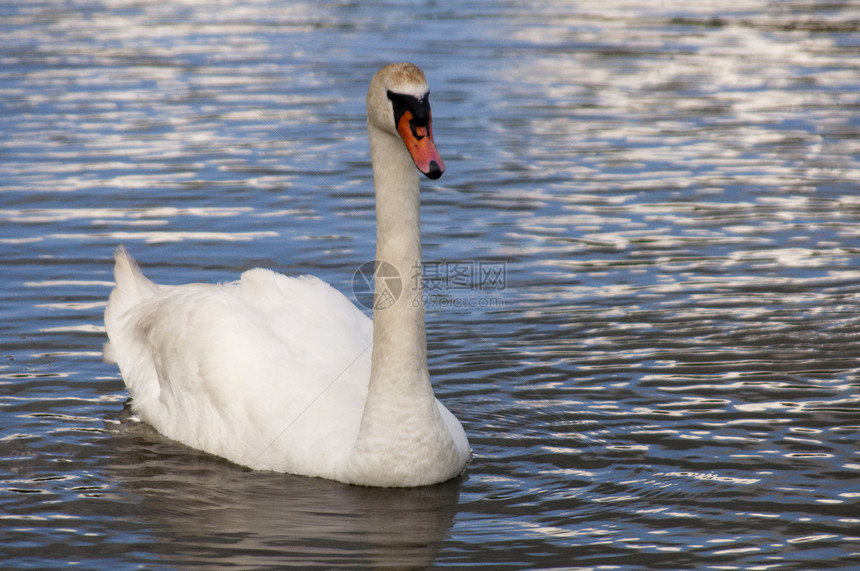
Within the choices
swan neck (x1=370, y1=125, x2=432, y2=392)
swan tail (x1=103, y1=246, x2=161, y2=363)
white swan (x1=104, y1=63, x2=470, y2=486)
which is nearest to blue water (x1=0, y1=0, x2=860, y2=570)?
white swan (x1=104, y1=63, x2=470, y2=486)

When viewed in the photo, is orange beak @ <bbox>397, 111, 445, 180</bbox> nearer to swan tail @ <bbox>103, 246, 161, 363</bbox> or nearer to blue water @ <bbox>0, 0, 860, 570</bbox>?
blue water @ <bbox>0, 0, 860, 570</bbox>

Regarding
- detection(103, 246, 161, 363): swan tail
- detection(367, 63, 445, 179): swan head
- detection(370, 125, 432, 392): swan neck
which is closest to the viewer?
detection(367, 63, 445, 179): swan head

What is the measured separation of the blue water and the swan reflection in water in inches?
0.9

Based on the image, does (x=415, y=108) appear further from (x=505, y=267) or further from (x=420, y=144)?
(x=505, y=267)

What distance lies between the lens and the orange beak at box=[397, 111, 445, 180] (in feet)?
22.2

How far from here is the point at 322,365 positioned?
8188mm

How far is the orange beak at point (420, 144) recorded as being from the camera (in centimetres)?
678

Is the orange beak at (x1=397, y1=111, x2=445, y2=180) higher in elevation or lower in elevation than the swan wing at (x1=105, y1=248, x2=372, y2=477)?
higher

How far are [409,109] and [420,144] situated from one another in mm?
219

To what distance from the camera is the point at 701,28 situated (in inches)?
941

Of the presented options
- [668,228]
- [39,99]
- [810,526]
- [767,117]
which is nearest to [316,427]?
[810,526]

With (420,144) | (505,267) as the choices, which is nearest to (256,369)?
(420,144)

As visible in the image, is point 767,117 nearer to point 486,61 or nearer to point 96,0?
point 486,61

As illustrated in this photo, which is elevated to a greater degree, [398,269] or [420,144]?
[420,144]
